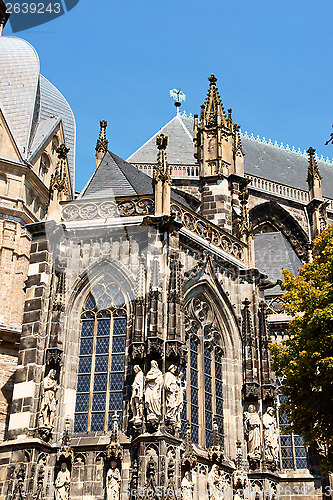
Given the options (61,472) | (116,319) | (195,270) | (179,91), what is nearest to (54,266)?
(116,319)

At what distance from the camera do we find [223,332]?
19172 mm

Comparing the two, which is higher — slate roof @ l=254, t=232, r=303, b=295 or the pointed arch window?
slate roof @ l=254, t=232, r=303, b=295

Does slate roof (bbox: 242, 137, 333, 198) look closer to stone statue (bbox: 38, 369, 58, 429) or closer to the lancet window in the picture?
the lancet window

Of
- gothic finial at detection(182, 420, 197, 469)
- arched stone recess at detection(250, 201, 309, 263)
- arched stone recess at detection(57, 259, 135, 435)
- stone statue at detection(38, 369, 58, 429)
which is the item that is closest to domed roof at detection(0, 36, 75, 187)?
arched stone recess at detection(250, 201, 309, 263)

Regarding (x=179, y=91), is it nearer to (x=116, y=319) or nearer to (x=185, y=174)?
(x=185, y=174)

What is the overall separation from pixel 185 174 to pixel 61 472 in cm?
1358

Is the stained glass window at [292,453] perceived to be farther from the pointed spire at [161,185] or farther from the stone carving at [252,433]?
the pointed spire at [161,185]

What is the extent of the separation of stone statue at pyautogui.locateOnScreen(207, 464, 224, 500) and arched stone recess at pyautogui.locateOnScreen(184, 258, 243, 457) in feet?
3.02

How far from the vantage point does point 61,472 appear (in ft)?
51.9

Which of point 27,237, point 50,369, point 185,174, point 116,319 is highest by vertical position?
point 185,174

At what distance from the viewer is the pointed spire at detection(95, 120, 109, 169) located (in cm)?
2498

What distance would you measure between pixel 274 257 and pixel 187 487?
1083 cm

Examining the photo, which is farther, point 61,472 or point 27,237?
point 27,237

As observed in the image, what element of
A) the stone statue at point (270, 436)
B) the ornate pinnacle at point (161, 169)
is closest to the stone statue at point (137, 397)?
the stone statue at point (270, 436)
